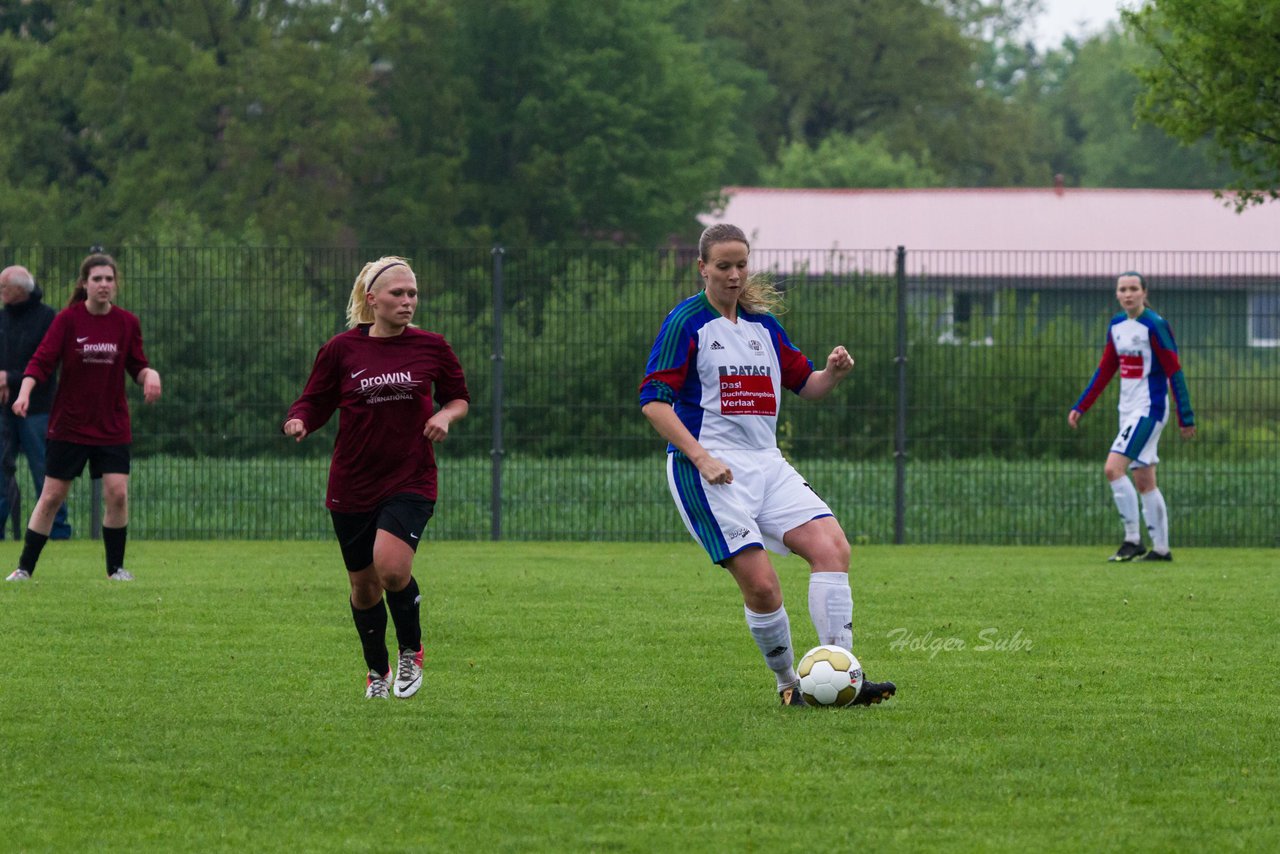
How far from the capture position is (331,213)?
46219mm

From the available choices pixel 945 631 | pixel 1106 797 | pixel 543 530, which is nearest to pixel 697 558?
pixel 543 530

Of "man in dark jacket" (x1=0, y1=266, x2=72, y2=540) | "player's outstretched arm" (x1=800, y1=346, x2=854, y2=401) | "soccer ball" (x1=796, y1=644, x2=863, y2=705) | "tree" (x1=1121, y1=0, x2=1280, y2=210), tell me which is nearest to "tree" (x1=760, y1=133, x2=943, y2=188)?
"tree" (x1=1121, y1=0, x2=1280, y2=210)

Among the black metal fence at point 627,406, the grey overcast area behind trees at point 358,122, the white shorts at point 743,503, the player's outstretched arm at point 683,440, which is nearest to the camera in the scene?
the player's outstretched arm at point 683,440

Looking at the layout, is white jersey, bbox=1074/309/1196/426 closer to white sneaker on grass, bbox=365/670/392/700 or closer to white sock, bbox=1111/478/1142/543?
white sock, bbox=1111/478/1142/543

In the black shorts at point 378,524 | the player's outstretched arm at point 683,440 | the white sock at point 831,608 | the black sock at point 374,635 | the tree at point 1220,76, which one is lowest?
the black sock at point 374,635

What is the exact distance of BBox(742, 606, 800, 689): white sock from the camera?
739 centimetres

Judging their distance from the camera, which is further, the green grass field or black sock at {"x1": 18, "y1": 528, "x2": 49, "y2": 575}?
black sock at {"x1": 18, "y1": 528, "x2": 49, "y2": 575}

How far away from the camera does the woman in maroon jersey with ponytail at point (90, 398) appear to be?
1237cm

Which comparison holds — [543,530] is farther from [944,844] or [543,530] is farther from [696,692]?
[944,844]

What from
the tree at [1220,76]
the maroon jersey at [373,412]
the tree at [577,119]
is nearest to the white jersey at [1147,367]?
the tree at [1220,76]

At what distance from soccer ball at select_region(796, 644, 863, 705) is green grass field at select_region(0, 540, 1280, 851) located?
124 millimetres

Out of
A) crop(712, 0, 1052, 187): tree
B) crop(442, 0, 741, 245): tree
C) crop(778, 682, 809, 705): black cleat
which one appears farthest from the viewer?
crop(712, 0, 1052, 187): tree

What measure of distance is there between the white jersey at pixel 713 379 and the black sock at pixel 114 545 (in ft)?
20.7

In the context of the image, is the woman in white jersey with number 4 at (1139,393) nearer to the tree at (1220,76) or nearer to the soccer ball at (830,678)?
the tree at (1220,76)
